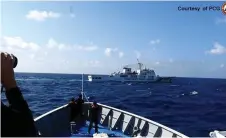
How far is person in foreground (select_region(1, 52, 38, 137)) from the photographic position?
7.05 feet

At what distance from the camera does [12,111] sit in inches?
84.4

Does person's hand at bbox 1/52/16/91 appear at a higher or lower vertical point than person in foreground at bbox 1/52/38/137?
higher

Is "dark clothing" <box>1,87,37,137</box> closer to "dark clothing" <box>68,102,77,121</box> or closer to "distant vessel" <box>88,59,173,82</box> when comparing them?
"dark clothing" <box>68,102,77,121</box>

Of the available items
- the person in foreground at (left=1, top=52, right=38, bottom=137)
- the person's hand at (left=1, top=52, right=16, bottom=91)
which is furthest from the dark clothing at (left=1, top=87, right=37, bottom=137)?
the person's hand at (left=1, top=52, right=16, bottom=91)

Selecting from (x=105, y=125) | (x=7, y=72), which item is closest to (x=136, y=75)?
(x=105, y=125)

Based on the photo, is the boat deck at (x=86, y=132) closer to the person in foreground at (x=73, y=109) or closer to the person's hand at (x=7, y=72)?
the person in foreground at (x=73, y=109)

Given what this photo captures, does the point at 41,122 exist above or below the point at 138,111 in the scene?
above

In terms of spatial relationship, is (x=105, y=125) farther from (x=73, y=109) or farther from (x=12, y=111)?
(x=12, y=111)

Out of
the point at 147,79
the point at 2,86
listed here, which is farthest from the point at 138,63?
the point at 2,86

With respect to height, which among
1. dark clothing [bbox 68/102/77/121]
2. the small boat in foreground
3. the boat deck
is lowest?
the boat deck

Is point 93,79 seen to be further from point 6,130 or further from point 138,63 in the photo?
point 6,130

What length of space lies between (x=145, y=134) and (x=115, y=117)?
2.99 metres

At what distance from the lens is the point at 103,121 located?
17812 millimetres

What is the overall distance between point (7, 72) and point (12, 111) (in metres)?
0.31
